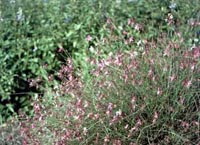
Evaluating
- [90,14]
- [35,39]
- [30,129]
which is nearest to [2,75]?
[35,39]

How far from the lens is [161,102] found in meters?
3.20

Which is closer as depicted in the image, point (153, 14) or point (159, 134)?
point (159, 134)

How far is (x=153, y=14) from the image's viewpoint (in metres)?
5.15

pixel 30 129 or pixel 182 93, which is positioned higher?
pixel 182 93

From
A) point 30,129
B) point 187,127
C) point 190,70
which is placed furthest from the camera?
point 30,129

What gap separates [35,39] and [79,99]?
1.96m

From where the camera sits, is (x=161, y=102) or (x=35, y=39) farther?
(x=35, y=39)

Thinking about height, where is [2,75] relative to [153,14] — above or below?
below

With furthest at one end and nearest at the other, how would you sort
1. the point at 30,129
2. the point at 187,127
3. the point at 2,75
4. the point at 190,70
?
the point at 2,75
the point at 30,129
the point at 190,70
the point at 187,127

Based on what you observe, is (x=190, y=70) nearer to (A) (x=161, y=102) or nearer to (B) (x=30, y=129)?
(A) (x=161, y=102)

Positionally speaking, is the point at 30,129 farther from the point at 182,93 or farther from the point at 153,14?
the point at 153,14

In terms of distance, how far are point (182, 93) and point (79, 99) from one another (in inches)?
25.9

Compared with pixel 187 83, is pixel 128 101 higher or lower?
lower

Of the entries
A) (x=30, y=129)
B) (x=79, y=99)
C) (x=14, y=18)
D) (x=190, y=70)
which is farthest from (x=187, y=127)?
(x=14, y=18)
